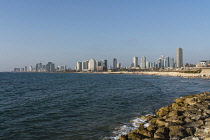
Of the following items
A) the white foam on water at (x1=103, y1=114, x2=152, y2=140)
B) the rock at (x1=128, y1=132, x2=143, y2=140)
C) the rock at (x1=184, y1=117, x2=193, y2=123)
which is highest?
the rock at (x1=184, y1=117, x2=193, y2=123)

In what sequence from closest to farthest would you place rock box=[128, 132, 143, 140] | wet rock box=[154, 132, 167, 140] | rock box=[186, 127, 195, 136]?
wet rock box=[154, 132, 167, 140] < rock box=[128, 132, 143, 140] < rock box=[186, 127, 195, 136]

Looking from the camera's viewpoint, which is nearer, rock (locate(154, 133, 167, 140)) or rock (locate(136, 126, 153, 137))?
rock (locate(154, 133, 167, 140))

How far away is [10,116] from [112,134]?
10.7m

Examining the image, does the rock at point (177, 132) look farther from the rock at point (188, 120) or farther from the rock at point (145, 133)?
the rock at point (188, 120)

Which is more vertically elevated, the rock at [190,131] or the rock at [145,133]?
the rock at [190,131]

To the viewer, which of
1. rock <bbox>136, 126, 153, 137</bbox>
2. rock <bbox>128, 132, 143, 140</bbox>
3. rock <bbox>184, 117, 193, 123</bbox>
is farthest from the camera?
rock <bbox>184, 117, 193, 123</bbox>

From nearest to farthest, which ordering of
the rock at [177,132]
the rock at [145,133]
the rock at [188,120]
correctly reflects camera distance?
the rock at [177,132] < the rock at [145,133] < the rock at [188,120]

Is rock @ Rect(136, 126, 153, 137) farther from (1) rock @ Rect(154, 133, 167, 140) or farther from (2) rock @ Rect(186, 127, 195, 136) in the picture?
(2) rock @ Rect(186, 127, 195, 136)

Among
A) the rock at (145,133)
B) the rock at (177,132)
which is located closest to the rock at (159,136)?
the rock at (145,133)

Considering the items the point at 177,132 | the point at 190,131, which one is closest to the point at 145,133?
the point at 177,132

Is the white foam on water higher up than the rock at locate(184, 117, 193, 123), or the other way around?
the rock at locate(184, 117, 193, 123)

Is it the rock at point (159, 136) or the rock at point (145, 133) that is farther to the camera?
the rock at point (145, 133)

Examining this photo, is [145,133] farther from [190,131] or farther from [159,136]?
[190,131]

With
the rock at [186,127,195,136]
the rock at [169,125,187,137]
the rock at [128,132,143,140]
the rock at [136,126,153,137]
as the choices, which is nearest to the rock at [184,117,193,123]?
the rock at [186,127,195,136]
